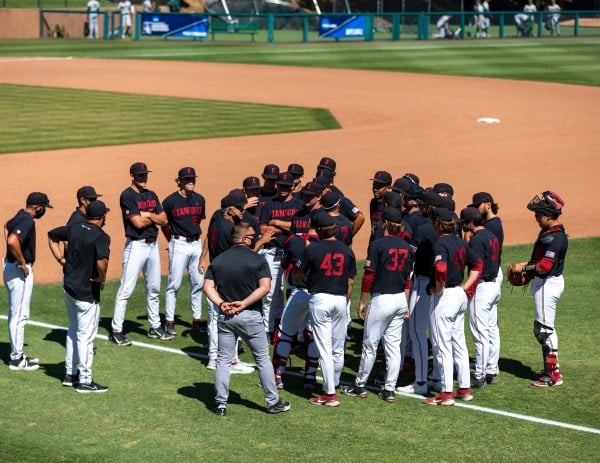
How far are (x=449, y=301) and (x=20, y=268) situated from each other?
4.72 meters

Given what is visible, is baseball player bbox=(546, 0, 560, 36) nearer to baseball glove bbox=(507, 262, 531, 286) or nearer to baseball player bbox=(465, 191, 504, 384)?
baseball player bbox=(465, 191, 504, 384)

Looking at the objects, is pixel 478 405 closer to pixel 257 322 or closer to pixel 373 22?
pixel 257 322

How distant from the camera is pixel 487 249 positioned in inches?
439

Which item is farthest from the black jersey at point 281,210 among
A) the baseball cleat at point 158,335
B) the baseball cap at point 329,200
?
the baseball cleat at point 158,335

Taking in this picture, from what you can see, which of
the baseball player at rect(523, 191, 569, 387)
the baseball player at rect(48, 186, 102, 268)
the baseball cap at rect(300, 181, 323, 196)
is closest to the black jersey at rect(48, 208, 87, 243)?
the baseball player at rect(48, 186, 102, 268)

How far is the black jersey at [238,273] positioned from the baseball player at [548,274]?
3094 millimetres

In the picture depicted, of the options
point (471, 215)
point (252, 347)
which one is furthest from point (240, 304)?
point (471, 215)

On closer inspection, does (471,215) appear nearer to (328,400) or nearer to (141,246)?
(328,400)

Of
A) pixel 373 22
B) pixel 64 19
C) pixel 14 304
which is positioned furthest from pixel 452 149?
pixel 64 19

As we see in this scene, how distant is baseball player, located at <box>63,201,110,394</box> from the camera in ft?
35.4

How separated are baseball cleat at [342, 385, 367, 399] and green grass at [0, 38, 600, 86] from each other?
2849 cm

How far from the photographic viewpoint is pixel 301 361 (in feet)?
40.6

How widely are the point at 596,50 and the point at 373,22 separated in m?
10.8

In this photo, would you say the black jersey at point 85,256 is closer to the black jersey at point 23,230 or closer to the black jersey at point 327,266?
the black jersey at point 23,230
